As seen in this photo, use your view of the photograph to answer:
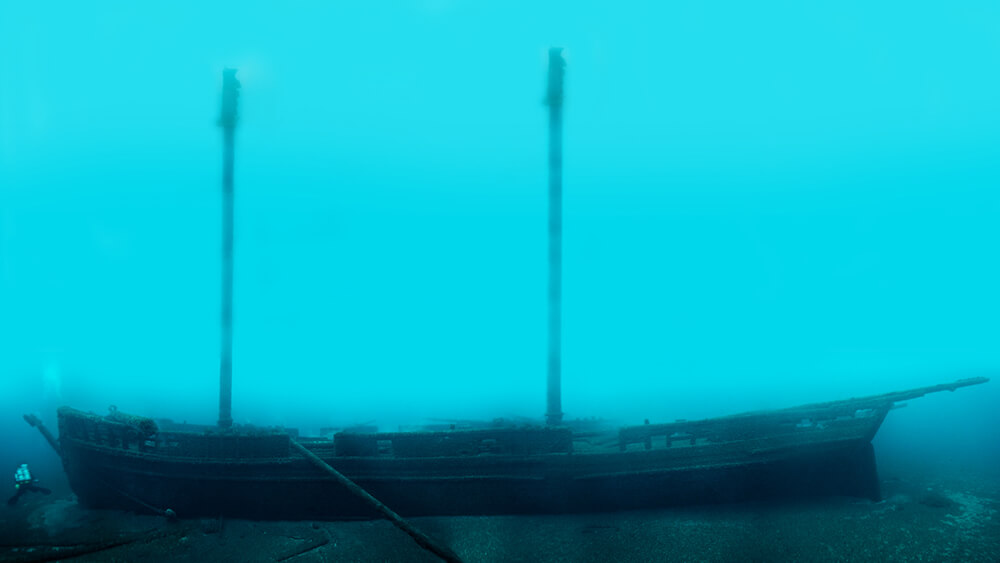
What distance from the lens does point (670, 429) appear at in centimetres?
946

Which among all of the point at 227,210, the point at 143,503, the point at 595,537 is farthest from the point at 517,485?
the point at 227,210

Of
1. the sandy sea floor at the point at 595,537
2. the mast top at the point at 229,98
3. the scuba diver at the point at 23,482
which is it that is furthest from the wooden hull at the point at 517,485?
the mast top at the point at 229,98

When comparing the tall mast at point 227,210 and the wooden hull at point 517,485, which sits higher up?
the tall mast at point 227,210

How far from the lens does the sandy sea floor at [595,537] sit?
7.97 m

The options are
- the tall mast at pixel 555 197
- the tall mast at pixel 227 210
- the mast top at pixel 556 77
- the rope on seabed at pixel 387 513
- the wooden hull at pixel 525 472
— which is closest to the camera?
the rope on seabed at pixel 387 513

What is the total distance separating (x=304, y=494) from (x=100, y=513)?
5.26 metres

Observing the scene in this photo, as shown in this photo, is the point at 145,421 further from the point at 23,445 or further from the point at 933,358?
the point at 933,358

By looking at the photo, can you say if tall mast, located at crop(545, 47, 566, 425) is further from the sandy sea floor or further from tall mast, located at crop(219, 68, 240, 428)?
tall mast, located at crop(219, 68, 240, 428)

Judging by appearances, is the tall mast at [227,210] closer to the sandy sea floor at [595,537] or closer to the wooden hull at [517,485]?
the wooden hull at [517,485]

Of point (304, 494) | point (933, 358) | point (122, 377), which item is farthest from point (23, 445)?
point (933, 358)

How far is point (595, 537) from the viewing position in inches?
336

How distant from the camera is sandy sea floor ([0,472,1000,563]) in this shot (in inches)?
314

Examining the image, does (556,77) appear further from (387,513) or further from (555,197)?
(387,513)

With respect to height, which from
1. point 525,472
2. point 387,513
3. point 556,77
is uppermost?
point 556,77
